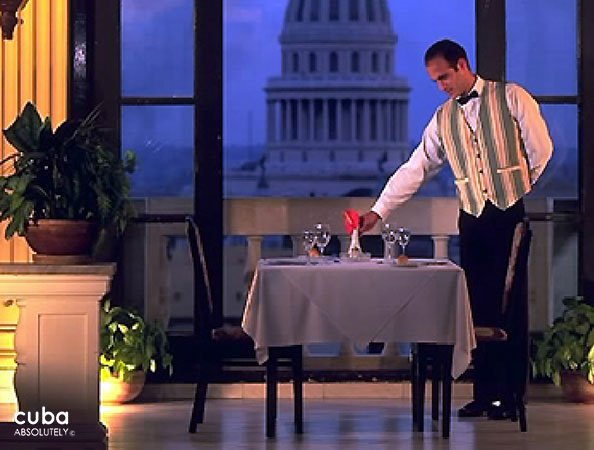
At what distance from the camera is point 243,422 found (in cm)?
668

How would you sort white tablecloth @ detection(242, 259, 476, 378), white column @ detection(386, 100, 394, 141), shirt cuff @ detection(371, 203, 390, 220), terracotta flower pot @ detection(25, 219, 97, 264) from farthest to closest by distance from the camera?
1. white column @ detection(386, 100, 394, 141)
2. shirt cuff @ detection(371, 203, 390, 220)
3. white tablecloth @ detection(242, 259, 476, 378)
4. terracotta flower pot @ detection(25, 219, 97, 264)

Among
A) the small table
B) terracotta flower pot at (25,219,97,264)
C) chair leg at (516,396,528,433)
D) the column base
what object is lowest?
chair leg at (516,396,528,433)

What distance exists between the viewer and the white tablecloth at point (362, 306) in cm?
616

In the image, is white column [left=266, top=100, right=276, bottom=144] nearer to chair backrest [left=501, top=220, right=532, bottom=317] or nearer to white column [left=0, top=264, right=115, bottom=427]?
chair backrest [left=501, top=220, right=532, bottom=317]

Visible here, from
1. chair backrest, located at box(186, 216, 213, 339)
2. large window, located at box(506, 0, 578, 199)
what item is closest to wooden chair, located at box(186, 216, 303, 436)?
chair backrest, located at box(186, 216, 213, 339)

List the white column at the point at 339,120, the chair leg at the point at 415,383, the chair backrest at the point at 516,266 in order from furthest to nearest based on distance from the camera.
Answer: the white column at the point at 339,120 < the chair leg at the point at 415,383 < the chair backrest at the point at 516,266

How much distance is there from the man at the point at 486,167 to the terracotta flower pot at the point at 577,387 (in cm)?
65

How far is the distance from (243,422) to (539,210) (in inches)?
73.1

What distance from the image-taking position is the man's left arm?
6.59 meters

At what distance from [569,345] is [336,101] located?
57.5 feet

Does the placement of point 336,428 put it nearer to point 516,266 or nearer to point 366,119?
point 516,266

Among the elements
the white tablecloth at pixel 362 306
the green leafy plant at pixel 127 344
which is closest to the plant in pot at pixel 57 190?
the white tablecloth at pixel 362 306

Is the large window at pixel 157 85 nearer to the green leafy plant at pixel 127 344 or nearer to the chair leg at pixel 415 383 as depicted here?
the green leafy plant at pixel 127 344

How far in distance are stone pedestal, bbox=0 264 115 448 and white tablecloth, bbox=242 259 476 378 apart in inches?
30.6
